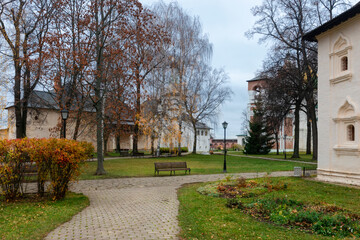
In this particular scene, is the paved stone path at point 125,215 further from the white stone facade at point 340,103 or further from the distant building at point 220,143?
the distant building at point 220,143

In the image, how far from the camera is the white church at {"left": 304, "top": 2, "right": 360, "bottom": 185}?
11695 mm

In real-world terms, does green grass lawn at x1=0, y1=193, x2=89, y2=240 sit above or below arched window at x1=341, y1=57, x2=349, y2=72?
below

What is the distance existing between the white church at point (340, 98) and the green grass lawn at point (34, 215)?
1066 cm

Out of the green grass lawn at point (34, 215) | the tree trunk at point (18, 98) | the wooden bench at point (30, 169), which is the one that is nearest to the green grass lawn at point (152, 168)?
the wooden bench at point (30, 169)

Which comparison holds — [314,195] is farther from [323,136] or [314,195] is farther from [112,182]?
[112,182]

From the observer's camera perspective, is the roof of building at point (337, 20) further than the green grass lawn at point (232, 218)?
Yes

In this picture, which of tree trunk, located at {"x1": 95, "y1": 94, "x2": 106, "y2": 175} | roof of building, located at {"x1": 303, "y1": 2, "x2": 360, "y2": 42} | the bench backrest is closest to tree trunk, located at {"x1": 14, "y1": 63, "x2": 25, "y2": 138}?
tree trunk, located at {"x1": 95, "y1": 94, "x2": 106, "y2": 175}

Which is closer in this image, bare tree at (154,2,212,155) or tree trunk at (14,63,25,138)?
tree trunk at (14,63,25,138)

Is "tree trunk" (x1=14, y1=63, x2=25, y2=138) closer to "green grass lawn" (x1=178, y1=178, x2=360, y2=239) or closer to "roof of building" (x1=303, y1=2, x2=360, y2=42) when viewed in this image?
"green grass lawn" (x1=178, y1=178, x2=360, y2=239)

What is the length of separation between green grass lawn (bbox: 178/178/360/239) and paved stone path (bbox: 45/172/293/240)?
34 cm

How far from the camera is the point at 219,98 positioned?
1348 inches

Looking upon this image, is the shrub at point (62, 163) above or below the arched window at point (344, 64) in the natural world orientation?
below

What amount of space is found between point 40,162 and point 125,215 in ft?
11.1

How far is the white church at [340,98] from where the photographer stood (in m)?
11.7
